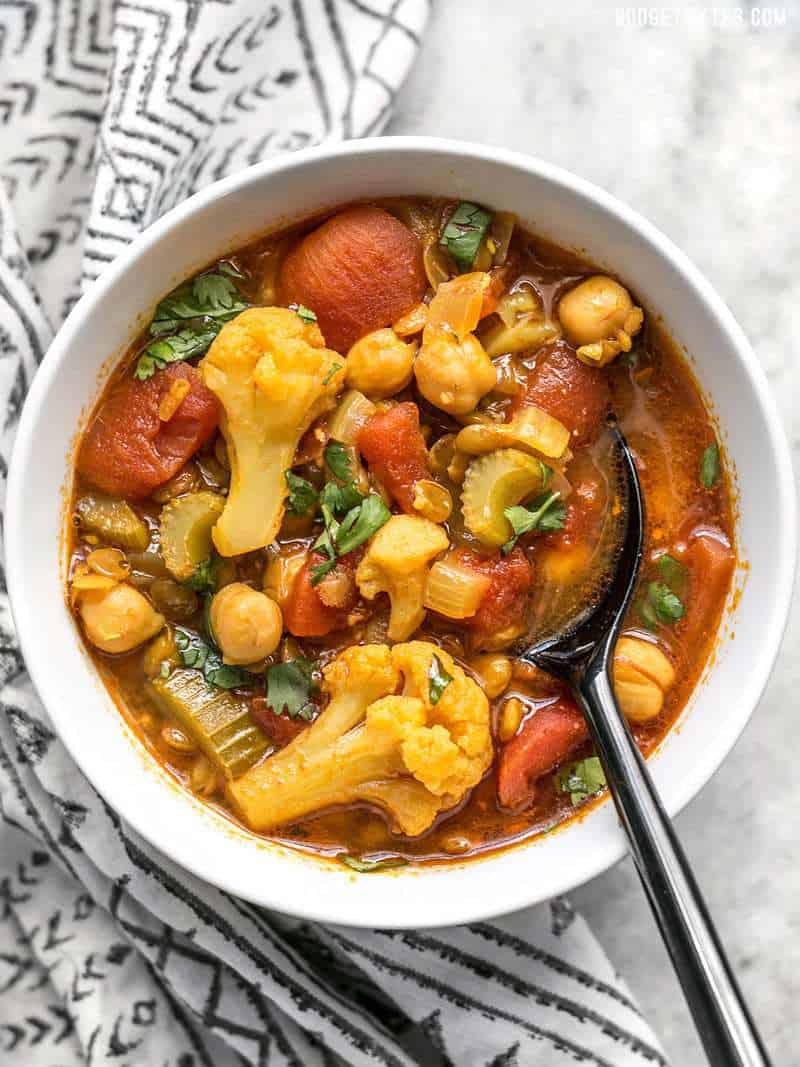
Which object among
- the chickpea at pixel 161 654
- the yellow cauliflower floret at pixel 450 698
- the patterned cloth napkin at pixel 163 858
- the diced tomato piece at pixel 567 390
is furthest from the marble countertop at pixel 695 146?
the chickpea at pixel 161 654

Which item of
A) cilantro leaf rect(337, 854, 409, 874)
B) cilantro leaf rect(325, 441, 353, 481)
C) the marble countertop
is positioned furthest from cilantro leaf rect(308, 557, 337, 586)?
the marble countertop

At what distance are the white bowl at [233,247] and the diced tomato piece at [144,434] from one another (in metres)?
0.07

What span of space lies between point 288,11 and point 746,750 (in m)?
2.70

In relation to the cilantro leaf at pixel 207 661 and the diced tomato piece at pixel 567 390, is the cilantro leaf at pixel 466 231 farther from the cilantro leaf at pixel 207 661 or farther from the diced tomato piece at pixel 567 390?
the cilantro leaf at pixel 207 661

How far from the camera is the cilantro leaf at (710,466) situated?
315 centimetres

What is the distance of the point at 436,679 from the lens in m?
2.94

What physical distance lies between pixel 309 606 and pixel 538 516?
644 millimetres

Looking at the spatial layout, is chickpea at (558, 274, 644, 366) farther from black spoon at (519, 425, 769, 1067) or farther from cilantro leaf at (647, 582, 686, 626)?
cilantro leaf at (647, 582, 686, 626)

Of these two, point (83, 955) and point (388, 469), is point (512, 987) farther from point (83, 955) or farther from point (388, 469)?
point (388, 469)

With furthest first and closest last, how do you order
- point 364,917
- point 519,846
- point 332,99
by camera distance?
point 332,99
point 519,846
point 364,917

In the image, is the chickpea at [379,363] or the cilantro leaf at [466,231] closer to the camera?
the chickpea at [379,363]

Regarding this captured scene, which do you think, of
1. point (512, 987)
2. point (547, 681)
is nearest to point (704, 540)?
point (547, 681)

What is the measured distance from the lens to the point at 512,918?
3510mm

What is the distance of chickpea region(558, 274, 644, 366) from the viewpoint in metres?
3.01
